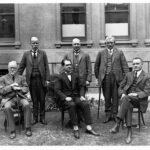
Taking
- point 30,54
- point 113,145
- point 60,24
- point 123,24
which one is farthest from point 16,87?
point 123,24

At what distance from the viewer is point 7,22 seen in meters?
11.6

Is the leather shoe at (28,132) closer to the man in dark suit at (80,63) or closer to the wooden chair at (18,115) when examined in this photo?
the wooden chair at (18,115)

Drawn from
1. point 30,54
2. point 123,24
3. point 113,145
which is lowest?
point 113,145

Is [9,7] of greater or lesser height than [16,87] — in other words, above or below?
above

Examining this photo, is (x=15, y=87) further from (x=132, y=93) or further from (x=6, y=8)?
(x=6, y=8)

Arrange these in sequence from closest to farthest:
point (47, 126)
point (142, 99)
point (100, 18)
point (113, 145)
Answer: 1. point (113, 145)
2. point (142, 99)
3. point (47, 126)
4. point (100, 18)

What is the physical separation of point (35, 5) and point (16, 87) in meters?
5.36

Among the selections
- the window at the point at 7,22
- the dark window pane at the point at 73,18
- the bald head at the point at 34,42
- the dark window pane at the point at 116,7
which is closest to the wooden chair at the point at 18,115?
the bald head at the point at 34,42

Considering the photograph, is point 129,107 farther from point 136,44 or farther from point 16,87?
point 136,44

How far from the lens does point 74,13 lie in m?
11.4

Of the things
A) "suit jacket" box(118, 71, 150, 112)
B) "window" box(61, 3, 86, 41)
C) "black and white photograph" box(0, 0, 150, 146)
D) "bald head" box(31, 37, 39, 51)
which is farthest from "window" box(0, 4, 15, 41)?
"suit jacket" box(118, 71, 150, 112)

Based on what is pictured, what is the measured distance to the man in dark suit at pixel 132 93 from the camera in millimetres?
6309

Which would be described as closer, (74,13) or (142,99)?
(142,99)

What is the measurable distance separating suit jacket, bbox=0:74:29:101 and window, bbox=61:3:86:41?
4.90 metres
